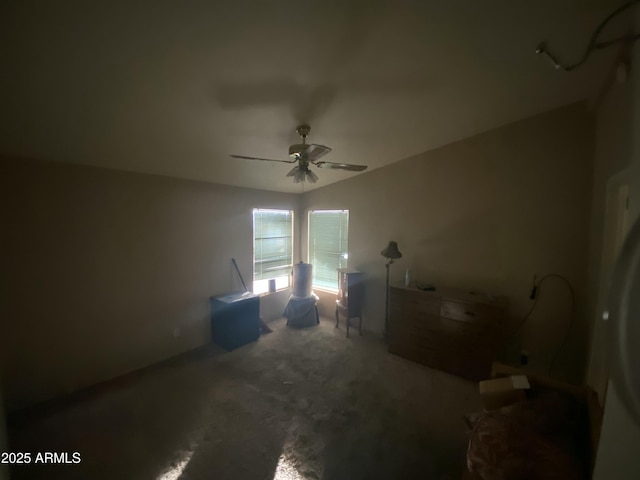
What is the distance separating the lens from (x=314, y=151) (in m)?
A: 2.10

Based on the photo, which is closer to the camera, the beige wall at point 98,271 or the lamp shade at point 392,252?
the beige wall at point 98,271

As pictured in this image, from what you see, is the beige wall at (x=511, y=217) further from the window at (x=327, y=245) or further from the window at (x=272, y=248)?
the window at (x=272, y=248)

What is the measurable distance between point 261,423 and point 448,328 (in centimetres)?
214

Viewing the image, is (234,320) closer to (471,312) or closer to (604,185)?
(471,312)

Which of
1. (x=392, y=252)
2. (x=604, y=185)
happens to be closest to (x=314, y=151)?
(x=392, y=252)

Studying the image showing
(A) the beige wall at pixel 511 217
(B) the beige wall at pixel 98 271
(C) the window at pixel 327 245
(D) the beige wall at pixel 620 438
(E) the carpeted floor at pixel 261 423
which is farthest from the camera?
(C) the window at pixel 327 245

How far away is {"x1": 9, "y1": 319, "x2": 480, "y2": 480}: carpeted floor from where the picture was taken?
1.76 m

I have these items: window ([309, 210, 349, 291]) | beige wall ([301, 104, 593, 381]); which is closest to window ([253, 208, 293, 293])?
window ([309, 210, 349, 291])

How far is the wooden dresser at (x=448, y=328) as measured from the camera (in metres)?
2.66

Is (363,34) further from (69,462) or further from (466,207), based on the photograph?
(69,462)

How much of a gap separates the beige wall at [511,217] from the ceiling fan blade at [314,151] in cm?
132

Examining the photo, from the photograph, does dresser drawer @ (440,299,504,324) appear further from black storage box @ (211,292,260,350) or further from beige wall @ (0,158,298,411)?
beige wall @ (0,158,298,411)

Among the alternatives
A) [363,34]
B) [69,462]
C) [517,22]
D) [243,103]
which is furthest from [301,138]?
[69,462]

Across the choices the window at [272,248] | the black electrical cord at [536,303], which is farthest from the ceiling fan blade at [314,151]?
the black electrical cord at [536,303]
